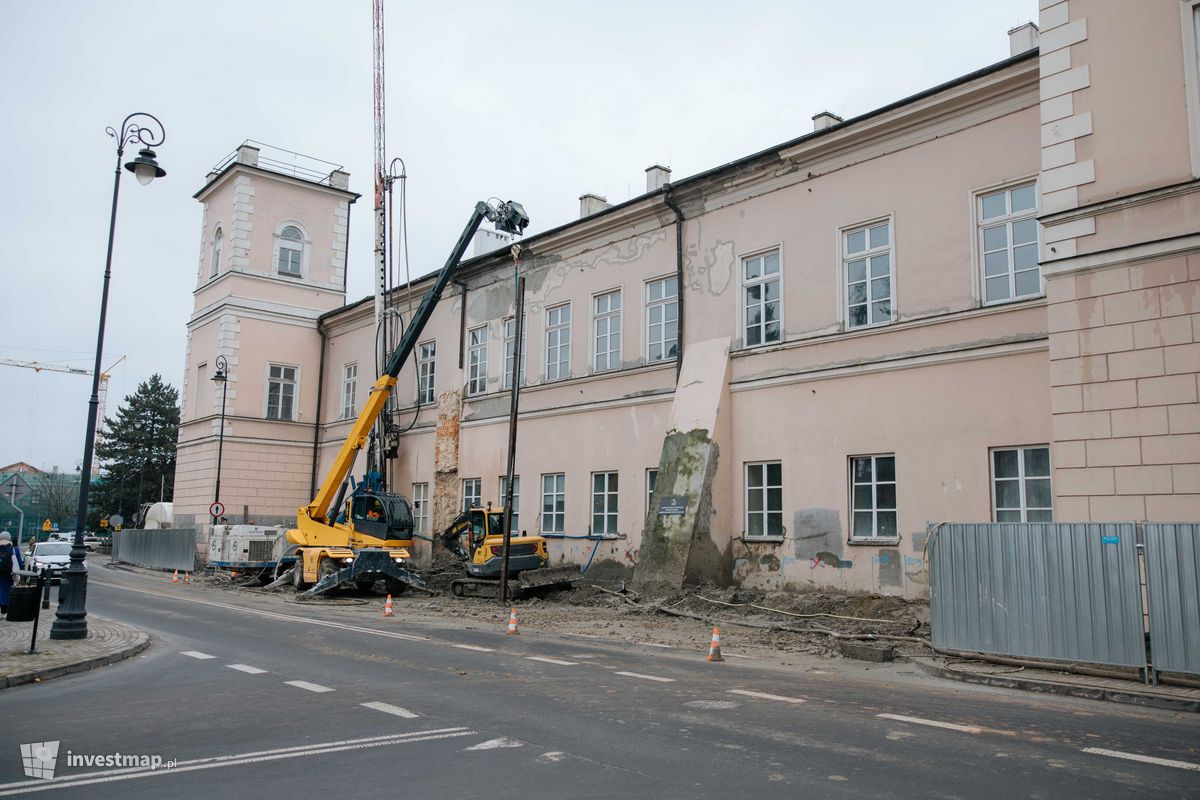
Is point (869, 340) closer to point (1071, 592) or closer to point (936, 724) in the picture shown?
point (1071, 592)

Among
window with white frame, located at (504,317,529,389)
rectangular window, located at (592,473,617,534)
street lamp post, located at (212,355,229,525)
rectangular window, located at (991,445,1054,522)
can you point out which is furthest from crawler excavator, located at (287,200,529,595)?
rectangular window, located at (991,445,1054,522)

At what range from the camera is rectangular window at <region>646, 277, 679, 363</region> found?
20844 mm

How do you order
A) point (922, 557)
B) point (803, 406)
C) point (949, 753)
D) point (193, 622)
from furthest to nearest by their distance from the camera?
Result: 1. point (803, 406)
2. point (193, 622)
3. point (922, 557)
4. point (949, 753)

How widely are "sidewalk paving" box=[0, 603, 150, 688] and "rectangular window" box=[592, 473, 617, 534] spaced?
33.5 ft

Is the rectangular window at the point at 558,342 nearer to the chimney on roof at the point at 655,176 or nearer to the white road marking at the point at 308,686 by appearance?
the chimney on roof at the point at 655,176

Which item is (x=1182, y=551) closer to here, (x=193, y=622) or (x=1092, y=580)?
(x=1092, y=580)

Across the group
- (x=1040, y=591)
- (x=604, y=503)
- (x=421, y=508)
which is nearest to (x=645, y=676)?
(x=1040, y=591)

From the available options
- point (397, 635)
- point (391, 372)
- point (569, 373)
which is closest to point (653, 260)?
point (569, 373)

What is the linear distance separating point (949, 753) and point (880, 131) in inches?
514

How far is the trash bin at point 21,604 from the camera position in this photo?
13992mm

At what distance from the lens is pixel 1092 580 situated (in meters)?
9.70

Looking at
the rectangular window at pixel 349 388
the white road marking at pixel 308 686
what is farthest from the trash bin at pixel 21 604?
the rectangular window at pixel 349 388

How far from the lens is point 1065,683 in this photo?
9266 mm

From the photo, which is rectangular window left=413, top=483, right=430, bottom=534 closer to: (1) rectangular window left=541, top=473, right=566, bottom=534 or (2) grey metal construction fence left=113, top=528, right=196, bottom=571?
(1) rectangular window left=541, top=473, right=566, bottom=534
